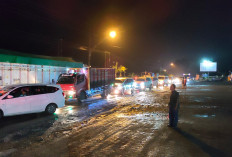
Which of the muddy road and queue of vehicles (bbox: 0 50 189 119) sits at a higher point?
queue of vehicles (bbox: 0 50 189 119)

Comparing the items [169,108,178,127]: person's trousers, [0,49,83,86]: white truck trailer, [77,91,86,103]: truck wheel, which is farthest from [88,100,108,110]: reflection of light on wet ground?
[169,108,178,127]: person's trousers

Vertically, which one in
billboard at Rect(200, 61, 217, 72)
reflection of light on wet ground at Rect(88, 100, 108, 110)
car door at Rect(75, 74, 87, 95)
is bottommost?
reflection of light on wet ground at Rect(88, 100, 108, 110)

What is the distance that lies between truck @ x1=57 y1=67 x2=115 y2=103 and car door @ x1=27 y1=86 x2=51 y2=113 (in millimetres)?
4051

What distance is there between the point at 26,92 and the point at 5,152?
194 inches

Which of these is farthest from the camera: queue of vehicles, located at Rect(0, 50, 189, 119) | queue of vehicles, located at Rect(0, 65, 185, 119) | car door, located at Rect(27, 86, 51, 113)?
car door, located at Rect(27, 86, 51, 113)

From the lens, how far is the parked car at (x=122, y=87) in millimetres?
21183

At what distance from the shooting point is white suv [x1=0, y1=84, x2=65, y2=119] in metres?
9.52

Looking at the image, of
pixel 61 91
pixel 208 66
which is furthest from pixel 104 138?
pixel 208 66

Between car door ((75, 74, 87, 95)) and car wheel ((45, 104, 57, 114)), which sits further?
car door ((75, 74, 87, 95))

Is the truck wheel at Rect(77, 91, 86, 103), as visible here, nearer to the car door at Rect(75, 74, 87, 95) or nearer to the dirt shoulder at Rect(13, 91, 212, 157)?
the car door at Rect(75, 74, 87, 95)

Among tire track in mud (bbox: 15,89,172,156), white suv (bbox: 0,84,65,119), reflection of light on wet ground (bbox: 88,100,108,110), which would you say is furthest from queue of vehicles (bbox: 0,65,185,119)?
tire track in mud (bbox: 15,89,172,156)

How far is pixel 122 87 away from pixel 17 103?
13.0m

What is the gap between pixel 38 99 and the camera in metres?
10.6

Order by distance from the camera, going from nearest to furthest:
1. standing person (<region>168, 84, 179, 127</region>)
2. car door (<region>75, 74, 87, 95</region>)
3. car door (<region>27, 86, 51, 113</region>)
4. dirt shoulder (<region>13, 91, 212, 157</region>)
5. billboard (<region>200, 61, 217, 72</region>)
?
1. dirt shoulder (<region>13, 91, 212, 157</region>)
2. standing person (<region>168, 84, 179, 127</region>)
3. car door (<region>27, 86, 51, 113</region>)
4. car door (<region>75, 74, 87, 95</region>)
5. billboard (<region>200, 61, 217, 72</region>)
